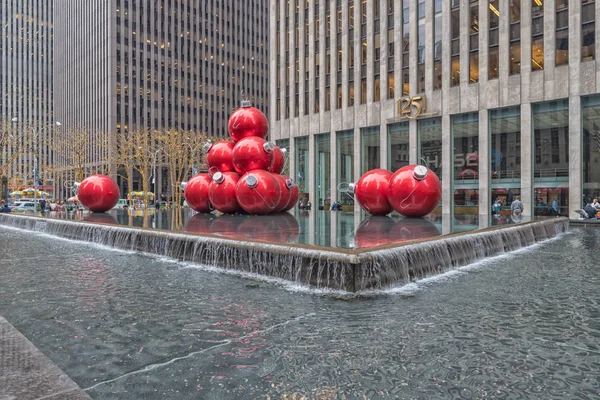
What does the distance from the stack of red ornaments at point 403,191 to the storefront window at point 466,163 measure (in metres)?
16.6

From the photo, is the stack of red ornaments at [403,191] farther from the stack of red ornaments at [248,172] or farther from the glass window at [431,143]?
the glass window at [431,143]

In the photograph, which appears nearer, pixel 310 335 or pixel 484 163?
pixel 310 335

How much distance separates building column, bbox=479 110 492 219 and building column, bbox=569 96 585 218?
15.4ft

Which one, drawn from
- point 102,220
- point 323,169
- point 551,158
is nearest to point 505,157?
point 551,158

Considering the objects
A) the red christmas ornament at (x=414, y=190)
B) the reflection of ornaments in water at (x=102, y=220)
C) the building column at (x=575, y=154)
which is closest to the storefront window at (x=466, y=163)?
the building column at (x=575, y=154)

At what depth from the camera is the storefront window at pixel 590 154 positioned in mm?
26156

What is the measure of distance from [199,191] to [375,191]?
6820 mm

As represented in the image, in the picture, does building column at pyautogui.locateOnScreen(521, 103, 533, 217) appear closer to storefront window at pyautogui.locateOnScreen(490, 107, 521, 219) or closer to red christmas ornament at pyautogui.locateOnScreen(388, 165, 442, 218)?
storefront window at pyautogui.locateOnScreen(490, 107, 521, 219)

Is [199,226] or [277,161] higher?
[277,161]

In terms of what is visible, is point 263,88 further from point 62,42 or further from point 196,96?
point 62,42

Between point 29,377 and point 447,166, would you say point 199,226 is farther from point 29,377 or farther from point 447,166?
point 447,166

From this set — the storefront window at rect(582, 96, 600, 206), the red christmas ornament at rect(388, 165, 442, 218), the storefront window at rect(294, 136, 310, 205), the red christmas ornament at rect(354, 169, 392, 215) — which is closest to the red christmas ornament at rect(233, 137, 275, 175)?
the red christmas ornament at rect(354, 169, 392, 215)

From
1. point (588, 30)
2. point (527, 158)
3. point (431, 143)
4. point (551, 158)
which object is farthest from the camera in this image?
point (431, 143)

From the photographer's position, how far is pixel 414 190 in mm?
13898
